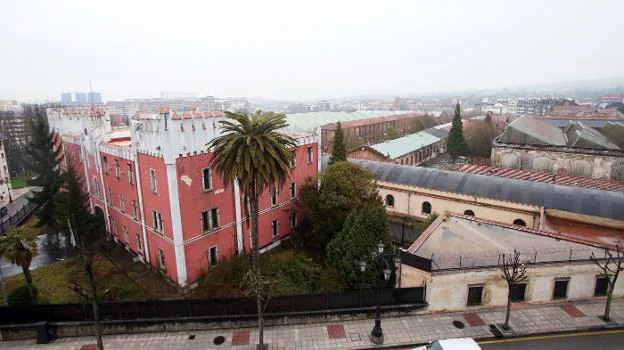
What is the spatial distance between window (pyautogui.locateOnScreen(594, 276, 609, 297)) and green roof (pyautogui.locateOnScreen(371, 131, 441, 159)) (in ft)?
148

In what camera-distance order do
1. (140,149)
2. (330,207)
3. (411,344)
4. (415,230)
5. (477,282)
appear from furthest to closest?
(415,230)
(330,207)
(140,149)
(477,282)
(411,344)

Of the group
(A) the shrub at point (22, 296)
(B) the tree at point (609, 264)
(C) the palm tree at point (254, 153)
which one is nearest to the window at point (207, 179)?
(C) the palm tree at point (254, 153)

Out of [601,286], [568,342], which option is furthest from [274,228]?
[601,286]

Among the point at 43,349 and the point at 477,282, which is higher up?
the point at 477,282

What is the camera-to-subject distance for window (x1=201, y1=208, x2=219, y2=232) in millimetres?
29584

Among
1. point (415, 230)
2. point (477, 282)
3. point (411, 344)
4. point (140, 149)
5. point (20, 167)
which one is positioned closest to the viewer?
point (411, 344)

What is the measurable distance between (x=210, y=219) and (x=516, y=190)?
97.0 ft

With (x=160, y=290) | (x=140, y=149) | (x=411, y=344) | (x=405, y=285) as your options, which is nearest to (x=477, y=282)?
(x=405, y=285)

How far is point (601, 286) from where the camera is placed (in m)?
23.9

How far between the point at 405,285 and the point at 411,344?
13.0 ft

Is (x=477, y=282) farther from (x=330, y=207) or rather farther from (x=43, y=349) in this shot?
(x=43, y=349)

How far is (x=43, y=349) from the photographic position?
70.5 ft

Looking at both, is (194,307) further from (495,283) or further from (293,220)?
(495,283)

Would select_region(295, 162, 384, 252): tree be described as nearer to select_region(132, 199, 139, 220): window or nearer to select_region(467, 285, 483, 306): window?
select_region(467, 285, 483, 306): window
